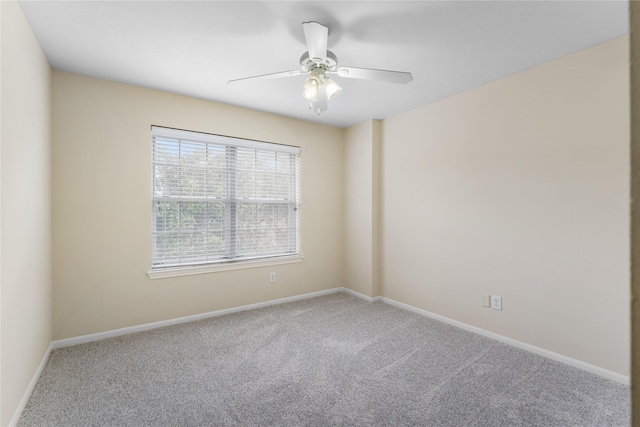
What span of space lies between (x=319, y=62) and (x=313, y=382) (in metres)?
2.18

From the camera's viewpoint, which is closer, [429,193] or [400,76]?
[400,76]

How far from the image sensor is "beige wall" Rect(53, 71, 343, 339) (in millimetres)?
2672

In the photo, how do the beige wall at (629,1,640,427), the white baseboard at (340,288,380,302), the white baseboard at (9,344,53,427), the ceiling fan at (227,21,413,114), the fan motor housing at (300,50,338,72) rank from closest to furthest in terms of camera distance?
1. the beige wall at (629,1,640,427)
2. the white baseboard at (9,344,53,427)
3. the ceiling fan at (227,21,413,114)
4. the fan motor housing at (300,50,338,72)
5. the white baseboard at (340,288,380,302)

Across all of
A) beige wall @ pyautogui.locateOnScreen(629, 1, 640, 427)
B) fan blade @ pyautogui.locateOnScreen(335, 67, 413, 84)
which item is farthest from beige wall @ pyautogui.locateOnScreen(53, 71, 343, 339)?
beige wall @ pyautogui.locateOnScreen(629, 1, 640, 427)

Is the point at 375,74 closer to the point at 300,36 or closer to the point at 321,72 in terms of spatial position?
the point at 321,72

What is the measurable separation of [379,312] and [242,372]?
1774mm

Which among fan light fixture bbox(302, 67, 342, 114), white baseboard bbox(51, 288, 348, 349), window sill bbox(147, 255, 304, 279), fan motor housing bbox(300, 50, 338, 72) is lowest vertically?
white baseboard bbox(51, 288, 348, 349)

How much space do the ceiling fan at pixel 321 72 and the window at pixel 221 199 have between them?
1.51 m

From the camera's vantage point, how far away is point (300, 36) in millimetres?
2148

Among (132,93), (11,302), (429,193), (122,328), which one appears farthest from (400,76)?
(122,328)

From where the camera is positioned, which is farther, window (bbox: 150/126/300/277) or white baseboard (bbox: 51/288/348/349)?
window (bbox: 150/126/300/277)

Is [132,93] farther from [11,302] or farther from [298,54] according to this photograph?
[11,302]

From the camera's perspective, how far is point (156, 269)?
10.2 ft

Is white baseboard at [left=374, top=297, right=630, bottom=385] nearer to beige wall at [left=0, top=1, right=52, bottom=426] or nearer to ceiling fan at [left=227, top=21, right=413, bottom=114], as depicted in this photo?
ceiling fan at [left=227, top=21, right=413, bottom=114]
